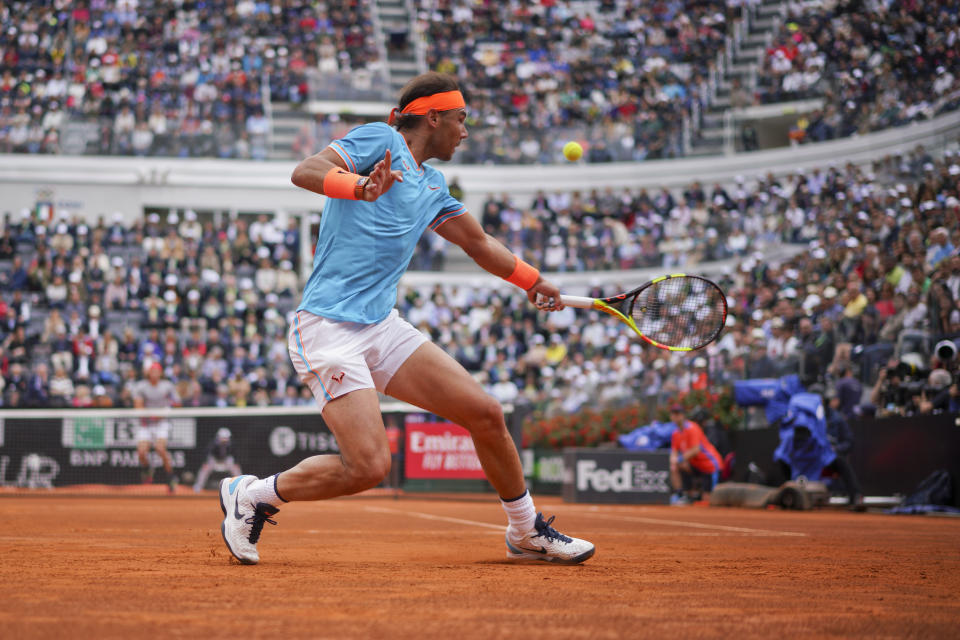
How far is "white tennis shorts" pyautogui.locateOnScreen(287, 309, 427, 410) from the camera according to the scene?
17.5 ft

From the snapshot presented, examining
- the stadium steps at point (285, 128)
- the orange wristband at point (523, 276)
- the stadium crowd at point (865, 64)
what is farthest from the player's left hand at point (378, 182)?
the stadium steps at point (285, 128)

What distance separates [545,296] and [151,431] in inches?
533

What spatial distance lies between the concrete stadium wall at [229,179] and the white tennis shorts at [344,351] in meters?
25.9

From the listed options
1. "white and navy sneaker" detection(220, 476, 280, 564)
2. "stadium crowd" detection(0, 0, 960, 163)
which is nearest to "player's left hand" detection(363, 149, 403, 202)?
"white and navy sneaker" detection(220, 476, 280, 564)

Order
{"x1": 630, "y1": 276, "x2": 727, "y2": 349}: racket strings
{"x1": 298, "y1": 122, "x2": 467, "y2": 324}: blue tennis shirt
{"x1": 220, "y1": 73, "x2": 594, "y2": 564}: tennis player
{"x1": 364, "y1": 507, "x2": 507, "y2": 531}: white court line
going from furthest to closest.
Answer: {"x1": 364, "y1": 507, "x2": 507, "y2": 531}: white court line, {"x1": 630, "y1": 276, "x2": 727, "y2": 349}: racket strings, {"x1": 298, "y1": 122, "x2": 467, "y2": 324}: blue tennis shirt, {"x1": 220, "y1": 73, "x2": 594, "y2": 564}: tennis player

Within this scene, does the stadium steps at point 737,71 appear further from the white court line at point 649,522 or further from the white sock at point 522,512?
the white sock at point 522,512

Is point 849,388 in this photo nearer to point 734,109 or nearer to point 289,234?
point 734,109

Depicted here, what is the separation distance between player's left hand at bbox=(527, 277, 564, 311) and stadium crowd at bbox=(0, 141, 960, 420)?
843cm

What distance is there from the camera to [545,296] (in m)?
6.07

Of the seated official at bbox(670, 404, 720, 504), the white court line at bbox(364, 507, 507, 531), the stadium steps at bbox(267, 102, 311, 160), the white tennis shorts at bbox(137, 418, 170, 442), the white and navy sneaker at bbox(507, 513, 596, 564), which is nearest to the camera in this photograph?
the white and navy sneaker at bbox(507, 513, 596, 564)

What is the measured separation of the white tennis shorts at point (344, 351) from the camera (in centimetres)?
532

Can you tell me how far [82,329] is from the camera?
25.4 m

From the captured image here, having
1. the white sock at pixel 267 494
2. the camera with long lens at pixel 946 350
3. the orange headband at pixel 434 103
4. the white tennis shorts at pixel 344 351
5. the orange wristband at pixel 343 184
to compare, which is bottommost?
the white sock at pixel 267 494

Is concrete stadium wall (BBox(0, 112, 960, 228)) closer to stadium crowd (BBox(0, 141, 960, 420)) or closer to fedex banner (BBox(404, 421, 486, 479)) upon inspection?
stadium crowd (BBox(0, 141, 960, 420))
